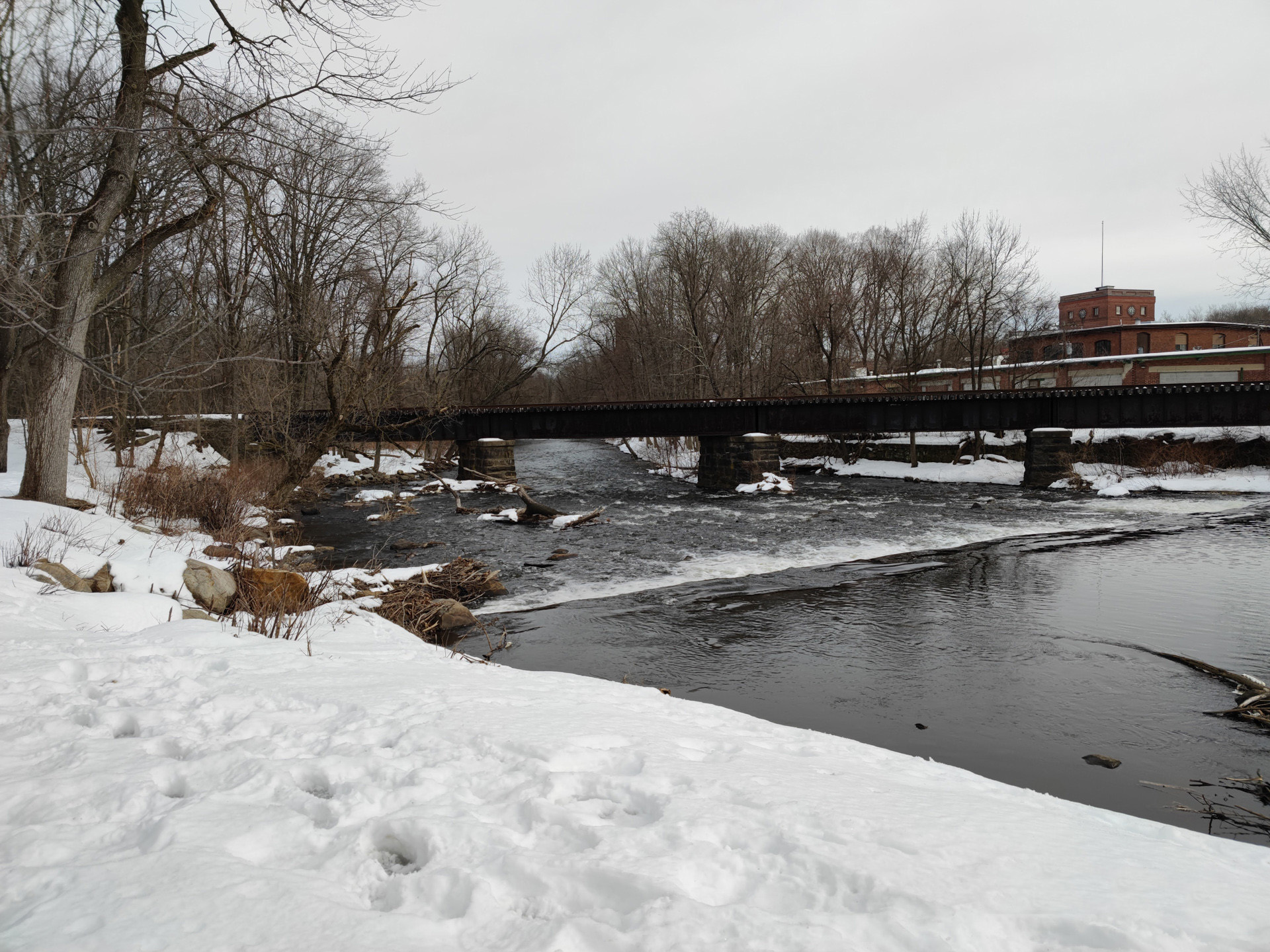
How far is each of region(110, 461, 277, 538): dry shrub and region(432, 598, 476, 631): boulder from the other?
4.90m

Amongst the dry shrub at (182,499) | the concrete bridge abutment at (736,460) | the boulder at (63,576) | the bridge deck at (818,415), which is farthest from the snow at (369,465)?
the boulder at (63,576)

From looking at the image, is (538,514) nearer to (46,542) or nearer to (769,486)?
(769,486)

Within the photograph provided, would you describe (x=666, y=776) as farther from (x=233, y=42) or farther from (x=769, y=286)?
(x=769, y=286)

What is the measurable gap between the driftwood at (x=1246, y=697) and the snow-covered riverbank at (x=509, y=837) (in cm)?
419

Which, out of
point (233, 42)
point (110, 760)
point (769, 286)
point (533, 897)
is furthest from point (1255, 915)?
point (769, 286)

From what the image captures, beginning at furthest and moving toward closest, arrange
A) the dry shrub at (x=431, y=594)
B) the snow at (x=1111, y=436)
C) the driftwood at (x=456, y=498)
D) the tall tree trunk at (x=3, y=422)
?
the snow at (x=1111, y=436) → the driftwood at (x=456, y=498) → the tall tree trunk at (x=3, y=422) → the dry shrub at (x=431, y=594)

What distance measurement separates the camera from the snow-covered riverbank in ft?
8.22

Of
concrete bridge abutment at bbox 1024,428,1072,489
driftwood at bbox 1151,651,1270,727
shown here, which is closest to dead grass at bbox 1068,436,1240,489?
concrete bridge abutment at bbox 1024,428,1072,489

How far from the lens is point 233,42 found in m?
11.4

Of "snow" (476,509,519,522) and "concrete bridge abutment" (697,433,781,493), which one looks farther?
"concrete bridge abutment" (697,433,781,493)

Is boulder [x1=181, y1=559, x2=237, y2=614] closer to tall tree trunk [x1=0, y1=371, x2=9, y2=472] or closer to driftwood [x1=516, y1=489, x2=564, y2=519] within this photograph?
driftwood [x1=516, y1=489, x2=564, y2=519]

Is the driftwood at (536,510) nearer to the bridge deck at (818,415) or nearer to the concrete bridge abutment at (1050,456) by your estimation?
the bridge deck at (818,415)

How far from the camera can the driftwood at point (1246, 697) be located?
6992 millimetres

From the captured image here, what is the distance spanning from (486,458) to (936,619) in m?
22.4
